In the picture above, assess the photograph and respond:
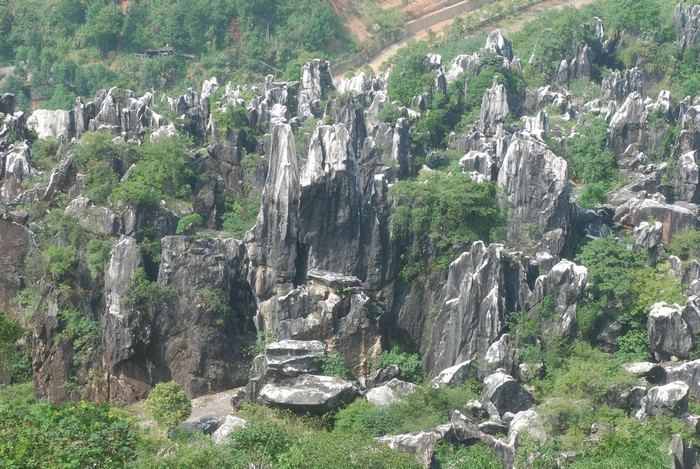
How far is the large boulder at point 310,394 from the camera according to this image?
→ 107ft

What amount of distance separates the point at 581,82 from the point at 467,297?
25.0 meters

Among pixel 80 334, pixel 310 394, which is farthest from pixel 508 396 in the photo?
pixel 80 334

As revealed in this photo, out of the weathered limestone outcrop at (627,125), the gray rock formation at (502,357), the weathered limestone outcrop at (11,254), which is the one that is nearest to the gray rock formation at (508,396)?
the gray rock formation at (502,357)

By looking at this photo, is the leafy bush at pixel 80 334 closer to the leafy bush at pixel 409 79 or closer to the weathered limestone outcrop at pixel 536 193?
the weathered limestone outcrop at pixel 536 193

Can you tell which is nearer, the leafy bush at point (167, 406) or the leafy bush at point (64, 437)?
the leafy bush at point (64, 437)

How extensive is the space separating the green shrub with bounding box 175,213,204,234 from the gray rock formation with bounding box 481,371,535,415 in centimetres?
1284

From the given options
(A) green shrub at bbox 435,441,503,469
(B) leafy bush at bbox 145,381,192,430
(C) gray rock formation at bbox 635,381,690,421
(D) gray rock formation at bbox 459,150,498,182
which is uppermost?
(D) gray rock formation at bbox 459,150,498,182

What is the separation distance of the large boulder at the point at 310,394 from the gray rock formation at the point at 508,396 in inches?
138

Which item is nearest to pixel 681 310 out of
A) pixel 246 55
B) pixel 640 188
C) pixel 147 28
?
pixel 640 188

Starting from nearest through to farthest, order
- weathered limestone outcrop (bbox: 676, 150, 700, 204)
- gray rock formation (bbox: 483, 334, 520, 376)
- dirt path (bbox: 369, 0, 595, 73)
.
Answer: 1. gray rock formation (bbox: 483, 334, 520, 376)
2. weathered limestone outcrop (bbox: 676, 150, 700, 204)
3. dirt path (bbox: 369, 0, 595, 73)

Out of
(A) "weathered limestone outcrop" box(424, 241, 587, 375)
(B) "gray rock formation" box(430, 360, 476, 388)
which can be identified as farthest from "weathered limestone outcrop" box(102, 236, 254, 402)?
(B) "gray rock formation" box(430, 360, 476, 388)

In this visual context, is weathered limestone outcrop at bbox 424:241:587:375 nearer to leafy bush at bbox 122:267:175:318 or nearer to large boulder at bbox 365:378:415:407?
large boulder at bbox 365:378:415:407

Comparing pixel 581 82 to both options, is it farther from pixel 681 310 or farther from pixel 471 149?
pixel 681 310

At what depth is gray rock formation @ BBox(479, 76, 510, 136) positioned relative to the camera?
51.5 metres
